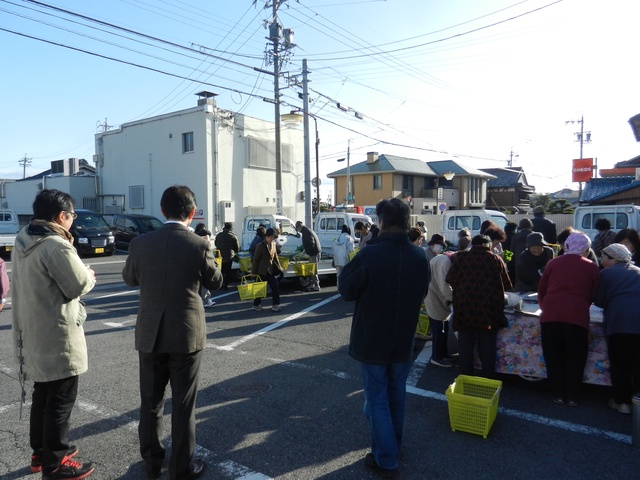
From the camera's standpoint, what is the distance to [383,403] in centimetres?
331

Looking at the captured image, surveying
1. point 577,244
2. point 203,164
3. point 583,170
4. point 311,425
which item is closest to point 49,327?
point 311,425

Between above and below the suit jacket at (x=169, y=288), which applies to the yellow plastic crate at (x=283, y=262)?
below

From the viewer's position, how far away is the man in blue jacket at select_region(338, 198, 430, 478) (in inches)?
127

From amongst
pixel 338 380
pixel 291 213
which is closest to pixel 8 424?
pixel 338 380

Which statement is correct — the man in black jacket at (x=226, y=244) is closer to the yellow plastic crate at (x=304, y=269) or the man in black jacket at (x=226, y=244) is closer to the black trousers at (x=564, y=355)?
the yellow plastic crate at (x=304, y=269)

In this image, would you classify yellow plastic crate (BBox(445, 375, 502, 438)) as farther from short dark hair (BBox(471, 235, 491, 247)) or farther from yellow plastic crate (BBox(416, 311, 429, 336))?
yellow plastic crate (BBox(416, 311, 429, 336))

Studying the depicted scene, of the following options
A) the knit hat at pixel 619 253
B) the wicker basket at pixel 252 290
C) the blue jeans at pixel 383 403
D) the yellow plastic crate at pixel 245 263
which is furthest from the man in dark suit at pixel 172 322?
the yellow plastic crate at pixel 245 263

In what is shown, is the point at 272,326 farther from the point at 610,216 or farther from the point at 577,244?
the point at 610,216

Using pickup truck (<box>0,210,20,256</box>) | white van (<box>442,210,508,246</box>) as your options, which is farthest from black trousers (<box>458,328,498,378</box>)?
pickup truck (<box>0,210,20,256</box>)

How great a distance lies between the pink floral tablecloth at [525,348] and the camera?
470cm

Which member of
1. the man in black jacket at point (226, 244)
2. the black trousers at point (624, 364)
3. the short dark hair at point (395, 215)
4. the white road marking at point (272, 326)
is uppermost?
the short dark hair at point (395, 215)

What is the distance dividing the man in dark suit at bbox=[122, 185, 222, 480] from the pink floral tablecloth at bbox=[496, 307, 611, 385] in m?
3.40

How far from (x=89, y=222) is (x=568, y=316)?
20128mm

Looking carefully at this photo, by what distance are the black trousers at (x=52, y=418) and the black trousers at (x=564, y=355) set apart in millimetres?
4268
